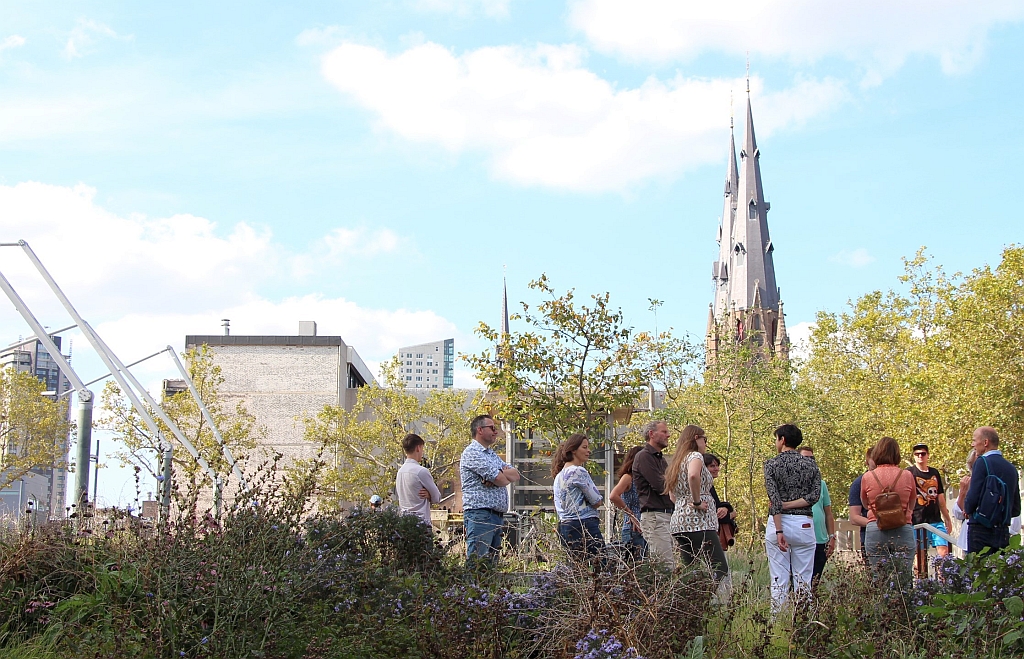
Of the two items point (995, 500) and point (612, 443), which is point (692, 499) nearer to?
point (995, 500)

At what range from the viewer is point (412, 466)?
9.98m

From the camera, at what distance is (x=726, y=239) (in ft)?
309

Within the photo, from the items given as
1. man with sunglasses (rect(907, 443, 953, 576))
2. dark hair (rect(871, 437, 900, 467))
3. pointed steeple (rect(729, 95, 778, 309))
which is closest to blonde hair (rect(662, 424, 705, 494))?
dark hair (rect(871, 437, 900, 467))

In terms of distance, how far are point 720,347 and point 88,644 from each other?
64.5ft

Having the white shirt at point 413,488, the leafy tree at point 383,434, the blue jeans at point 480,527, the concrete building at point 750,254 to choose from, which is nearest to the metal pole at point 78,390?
the white shirt at point 413,488

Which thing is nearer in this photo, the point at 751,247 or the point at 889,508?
the point at 889,508

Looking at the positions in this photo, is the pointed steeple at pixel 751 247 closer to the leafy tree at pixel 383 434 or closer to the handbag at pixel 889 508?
the leafy tree at pixel 383 434

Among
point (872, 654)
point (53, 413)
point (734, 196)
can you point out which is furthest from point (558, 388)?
point (734, 196)

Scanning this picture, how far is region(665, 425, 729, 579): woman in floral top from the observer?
8453 mm

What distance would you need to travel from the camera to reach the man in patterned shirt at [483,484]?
9.45 metres

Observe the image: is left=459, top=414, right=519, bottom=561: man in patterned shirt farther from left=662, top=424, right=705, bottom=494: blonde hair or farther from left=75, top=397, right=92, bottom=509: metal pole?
left=75, top=397, right=92, bottom=509: metal pole

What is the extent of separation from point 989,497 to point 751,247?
84496 millimetres

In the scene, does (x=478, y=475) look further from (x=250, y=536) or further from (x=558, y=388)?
(x=558, y=388)

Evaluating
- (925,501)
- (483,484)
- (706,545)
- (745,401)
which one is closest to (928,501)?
(925,501)
